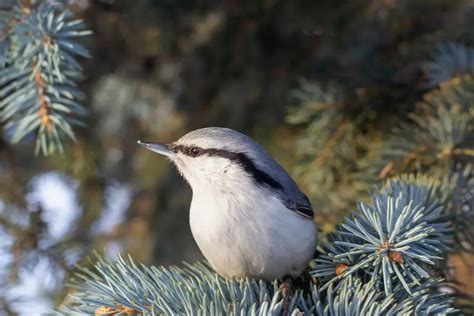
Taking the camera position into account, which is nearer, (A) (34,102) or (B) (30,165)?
(A) (34,102)

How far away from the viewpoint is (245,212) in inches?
76.3

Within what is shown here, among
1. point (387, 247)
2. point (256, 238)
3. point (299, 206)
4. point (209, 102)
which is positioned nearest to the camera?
point (387, 247)

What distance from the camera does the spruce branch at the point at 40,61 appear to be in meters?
1.77

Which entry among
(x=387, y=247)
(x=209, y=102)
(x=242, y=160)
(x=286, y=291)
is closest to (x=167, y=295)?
(x=286, y=291)

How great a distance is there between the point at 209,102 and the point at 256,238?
110 cm

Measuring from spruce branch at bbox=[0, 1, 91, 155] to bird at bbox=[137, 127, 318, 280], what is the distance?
43cm

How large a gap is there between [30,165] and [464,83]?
5.51 ft

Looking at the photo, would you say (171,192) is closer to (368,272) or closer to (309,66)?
(309,66)

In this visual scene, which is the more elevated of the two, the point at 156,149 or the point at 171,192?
the point at 171,192

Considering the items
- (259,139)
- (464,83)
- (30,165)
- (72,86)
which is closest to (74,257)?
(30,165)

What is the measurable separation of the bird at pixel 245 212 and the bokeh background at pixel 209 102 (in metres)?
0.29

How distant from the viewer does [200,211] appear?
2000 millimetres

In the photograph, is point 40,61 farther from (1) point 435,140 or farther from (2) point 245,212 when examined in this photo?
(1) point 435,140

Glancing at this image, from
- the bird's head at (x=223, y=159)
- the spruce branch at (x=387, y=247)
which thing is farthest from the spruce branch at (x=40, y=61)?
the spruce branch at (x=387, y=247)
